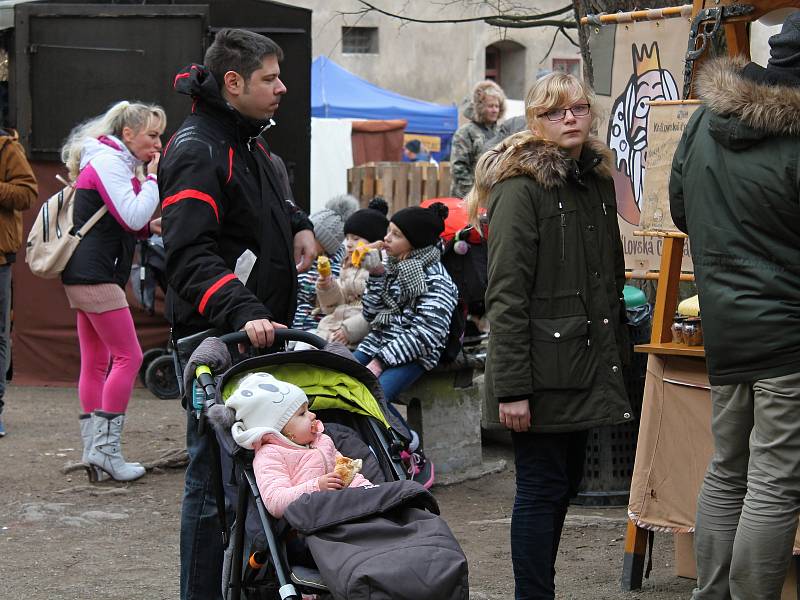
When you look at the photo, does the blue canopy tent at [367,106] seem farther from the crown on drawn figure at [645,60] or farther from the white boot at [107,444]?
the crown on drawn figure at [645,60]

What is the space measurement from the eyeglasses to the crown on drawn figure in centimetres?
126

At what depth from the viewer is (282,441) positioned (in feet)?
13.0

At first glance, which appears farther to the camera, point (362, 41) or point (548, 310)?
point (362, 41)

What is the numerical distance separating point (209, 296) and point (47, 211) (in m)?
3.38

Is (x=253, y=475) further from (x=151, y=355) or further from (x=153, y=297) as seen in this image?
(x=151, y=355)

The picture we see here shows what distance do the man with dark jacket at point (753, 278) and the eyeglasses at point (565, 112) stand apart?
451 millimetres

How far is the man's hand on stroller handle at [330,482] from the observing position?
12.4ft

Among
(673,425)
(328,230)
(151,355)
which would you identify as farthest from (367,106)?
(673,425)

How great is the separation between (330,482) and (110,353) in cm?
372

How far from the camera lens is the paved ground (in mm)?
5270

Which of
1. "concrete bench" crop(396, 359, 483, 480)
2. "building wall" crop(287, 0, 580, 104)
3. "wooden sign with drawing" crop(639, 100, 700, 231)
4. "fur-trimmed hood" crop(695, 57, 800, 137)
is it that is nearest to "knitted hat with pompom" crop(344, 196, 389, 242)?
"concrete bench" crop(396, 359, 483, 480)

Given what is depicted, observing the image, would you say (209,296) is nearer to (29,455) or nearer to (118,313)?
(118,313)

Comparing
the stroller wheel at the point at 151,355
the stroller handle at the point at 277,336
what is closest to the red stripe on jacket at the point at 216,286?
the stroller handle at the point at 277,336

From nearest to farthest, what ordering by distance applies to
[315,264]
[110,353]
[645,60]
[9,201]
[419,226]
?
1. [645,60]
2. [419,226]
3. [110,353]
4. [315,264]
5. [9,201]
